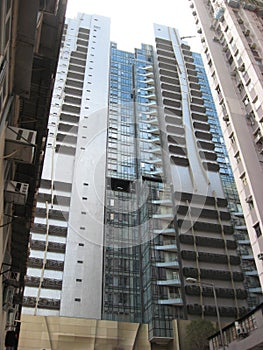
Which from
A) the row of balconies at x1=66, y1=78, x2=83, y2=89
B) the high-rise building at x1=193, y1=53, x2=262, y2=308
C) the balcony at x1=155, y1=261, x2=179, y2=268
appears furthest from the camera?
the row of balconies at x1=66, y1=78, x2=83, y2=89

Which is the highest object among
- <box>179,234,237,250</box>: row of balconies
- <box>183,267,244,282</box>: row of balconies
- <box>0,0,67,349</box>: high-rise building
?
<box>179,234,237,250</box>: row of balconies

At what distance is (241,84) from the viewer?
80.6ft

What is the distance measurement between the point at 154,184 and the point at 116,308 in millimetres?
14665

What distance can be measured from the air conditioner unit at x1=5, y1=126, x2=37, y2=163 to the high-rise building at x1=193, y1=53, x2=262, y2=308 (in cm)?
3342

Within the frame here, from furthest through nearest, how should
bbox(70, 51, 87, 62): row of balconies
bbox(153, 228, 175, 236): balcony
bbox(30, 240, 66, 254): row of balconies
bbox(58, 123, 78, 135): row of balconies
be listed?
bbox(70, 51, 87, 62): row of balconies, bbox(58, 123, 78, 135): row of balconies, bbox(153, 228, 175, 236): balcony, bbox(30, 240, 66, 254): row of balconies

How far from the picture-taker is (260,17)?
28094 millimetres

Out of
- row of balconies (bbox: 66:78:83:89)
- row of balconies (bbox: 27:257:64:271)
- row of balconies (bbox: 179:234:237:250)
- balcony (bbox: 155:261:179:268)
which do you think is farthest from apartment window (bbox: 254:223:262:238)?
row of balconies (bbox: 66:78:83:89)

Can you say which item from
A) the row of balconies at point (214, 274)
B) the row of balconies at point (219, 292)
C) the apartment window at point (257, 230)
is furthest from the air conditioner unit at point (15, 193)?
the row of balconies at point (214, 274)

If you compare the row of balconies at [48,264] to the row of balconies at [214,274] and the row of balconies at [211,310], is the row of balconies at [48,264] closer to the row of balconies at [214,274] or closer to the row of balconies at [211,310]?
the row of balconies at [214,274]

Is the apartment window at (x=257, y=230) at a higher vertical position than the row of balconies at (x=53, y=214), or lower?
lower

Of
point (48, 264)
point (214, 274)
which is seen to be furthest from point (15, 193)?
Answer: point (214, 274)

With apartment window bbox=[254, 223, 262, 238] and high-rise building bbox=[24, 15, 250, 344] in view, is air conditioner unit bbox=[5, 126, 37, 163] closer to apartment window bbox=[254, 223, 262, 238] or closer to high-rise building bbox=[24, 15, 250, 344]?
apartment window bbox=[254, 223, 262, 238]

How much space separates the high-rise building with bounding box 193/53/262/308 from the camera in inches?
1446

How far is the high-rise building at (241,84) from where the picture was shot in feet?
64.6
